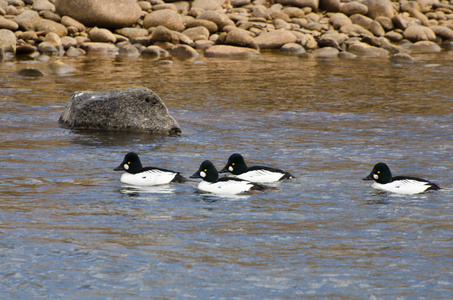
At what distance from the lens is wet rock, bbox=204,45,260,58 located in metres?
28.8

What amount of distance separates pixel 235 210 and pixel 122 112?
6464 mm

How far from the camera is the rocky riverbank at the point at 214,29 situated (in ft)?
95.8

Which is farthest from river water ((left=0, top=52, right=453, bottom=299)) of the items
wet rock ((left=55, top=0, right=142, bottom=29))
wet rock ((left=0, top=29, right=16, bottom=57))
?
wet rock ((left=55, top=0, right=142, bottom=29))

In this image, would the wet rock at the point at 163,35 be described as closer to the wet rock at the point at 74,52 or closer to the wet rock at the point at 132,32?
the wet rock at the point at 132,32

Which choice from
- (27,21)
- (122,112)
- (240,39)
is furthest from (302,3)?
(122,112)

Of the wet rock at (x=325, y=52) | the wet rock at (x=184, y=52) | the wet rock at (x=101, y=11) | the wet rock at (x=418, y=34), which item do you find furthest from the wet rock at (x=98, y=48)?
the wet rock at (x=418, y=34)

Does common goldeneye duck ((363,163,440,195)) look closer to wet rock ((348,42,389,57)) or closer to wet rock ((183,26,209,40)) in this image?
wet rock ((348,42,389,57))

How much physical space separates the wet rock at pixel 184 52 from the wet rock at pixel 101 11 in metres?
3.56

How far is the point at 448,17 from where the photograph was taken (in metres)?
38.0

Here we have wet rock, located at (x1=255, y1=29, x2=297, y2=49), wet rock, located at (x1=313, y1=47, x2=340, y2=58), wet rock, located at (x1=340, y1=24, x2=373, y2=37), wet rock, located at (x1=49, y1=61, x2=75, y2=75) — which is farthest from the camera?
wet rock, located at (x1=340, y1=24, x2=373, y2=37)

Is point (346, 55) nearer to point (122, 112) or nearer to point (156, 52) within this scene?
point (156, 52)

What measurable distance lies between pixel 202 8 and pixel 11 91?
16.6 m

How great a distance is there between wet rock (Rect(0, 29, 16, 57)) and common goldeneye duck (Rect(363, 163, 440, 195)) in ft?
67.2

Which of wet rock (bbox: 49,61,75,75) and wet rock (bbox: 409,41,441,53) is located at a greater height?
wet rock (bbox: 409,41,441,53)
